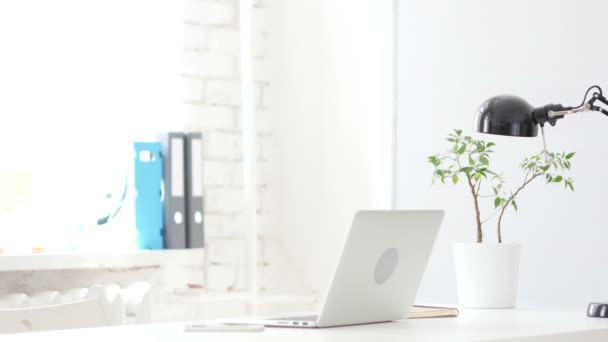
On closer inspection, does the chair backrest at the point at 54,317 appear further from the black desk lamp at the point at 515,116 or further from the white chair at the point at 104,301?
the black desk lamp at the point at 515,116

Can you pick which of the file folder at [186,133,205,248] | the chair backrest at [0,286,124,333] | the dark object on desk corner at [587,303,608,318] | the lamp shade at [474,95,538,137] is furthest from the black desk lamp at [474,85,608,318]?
the file folder at [186,133,205,248]

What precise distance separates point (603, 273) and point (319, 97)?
128 centimetres

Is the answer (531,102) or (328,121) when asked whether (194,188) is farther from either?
(531,102)

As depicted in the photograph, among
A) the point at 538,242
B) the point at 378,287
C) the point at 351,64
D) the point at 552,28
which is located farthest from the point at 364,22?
the point at 378,287

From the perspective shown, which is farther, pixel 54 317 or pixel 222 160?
pixel 222 160

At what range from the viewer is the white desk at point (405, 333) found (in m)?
1.76

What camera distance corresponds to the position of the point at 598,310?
2246mm

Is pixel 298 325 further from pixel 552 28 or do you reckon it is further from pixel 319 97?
pixel 319 97

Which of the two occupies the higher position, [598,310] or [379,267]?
[379,267]

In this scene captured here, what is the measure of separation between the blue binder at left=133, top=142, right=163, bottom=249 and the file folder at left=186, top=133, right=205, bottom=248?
0.29 ft

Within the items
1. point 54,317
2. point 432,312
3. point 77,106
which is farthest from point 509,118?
point 77,106

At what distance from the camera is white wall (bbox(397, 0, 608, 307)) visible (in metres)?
2.82

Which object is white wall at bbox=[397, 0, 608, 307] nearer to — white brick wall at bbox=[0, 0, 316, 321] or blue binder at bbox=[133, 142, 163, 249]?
white brick wall at bbox=[0, 0, 316, 321]

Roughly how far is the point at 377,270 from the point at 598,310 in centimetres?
55
